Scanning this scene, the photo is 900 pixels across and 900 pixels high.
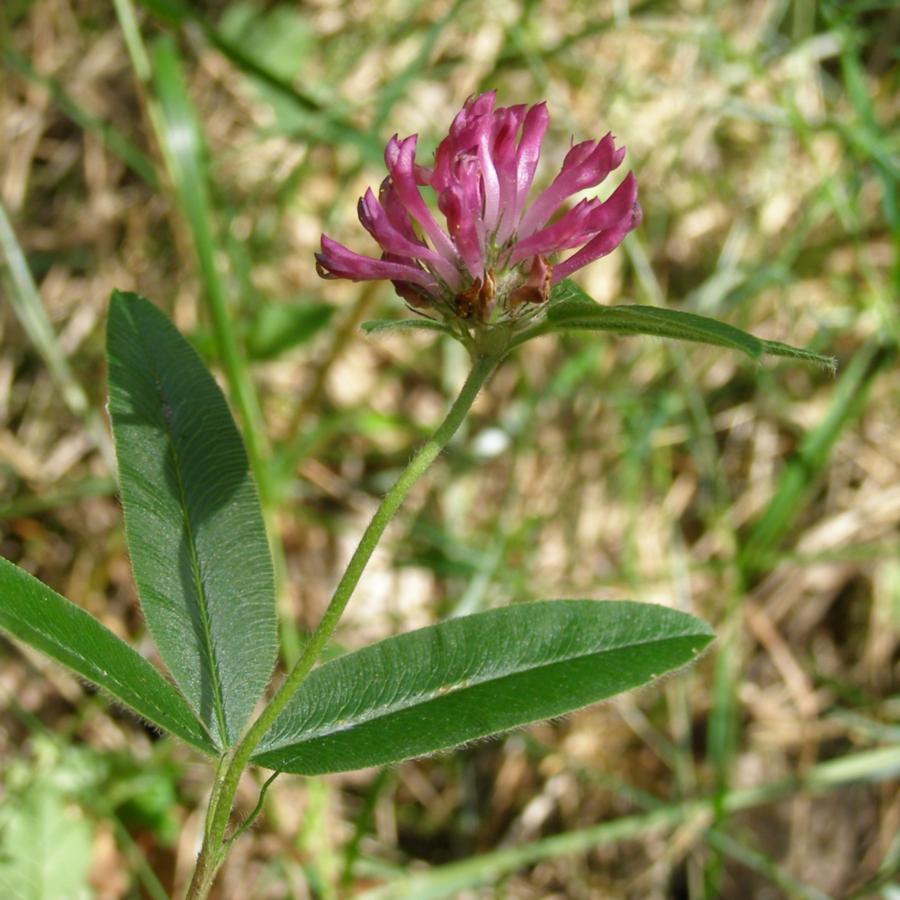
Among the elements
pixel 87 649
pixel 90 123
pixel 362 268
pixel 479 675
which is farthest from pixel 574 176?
pixel 90 123

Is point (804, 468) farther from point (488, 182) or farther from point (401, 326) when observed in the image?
point (401, 326)

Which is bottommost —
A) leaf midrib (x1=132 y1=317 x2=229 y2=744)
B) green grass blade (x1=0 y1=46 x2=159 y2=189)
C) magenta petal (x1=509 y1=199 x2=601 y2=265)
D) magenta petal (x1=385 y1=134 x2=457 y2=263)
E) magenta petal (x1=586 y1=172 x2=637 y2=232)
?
leaf midrib (x1=132 y1=317 x2=229 y2=744)

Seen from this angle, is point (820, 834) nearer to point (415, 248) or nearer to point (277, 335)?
point (277, 335)

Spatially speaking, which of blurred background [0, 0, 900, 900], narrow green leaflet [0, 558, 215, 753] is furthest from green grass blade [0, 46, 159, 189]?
narrow green leaflet [0, 558, 215, 753]

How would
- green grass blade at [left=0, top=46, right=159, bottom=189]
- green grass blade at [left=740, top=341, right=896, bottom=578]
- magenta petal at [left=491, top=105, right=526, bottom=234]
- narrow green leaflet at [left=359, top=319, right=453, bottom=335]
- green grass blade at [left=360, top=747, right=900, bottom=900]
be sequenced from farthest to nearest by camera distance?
green grass blade at [left=0, top=46, right=159, bottom=189], green grass blade at [left=740, top=341, right=896, bottom=578], green grass blade at [left=360, top=747, right=900, bottom=900], magenta petal at [left=491, top=105, right=526, bottom=234], narrow green leaflet at [left=359, top=319, right=453, bottom=335]

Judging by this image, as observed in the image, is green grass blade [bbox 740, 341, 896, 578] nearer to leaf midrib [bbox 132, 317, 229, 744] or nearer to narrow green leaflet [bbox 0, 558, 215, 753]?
leaf midrib [bbox 132, 317, 229, 744]

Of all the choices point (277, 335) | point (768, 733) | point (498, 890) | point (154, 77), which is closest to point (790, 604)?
point (768, 733)

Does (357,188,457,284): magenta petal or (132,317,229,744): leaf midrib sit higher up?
(357,188,457,284): magenta petal
